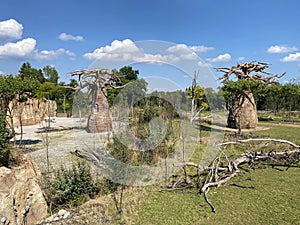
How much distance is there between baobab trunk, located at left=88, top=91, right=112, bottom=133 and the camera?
463 inches

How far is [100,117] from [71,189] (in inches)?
306

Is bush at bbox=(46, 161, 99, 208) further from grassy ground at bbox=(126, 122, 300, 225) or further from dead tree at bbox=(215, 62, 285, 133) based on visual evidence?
dead tree at bbox=(215, 62, 285, 133)

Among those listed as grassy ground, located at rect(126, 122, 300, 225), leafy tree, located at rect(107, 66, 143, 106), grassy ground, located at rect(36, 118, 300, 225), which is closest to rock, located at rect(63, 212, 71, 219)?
grassy ground, located at rect(36, 118, 300, 225)

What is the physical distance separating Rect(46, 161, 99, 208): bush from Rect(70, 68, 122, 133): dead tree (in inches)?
272

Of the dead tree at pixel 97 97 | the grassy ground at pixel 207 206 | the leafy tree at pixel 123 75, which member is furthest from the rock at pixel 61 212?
the dead tree at pixel 97 97

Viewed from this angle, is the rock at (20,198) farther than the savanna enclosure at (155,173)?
No

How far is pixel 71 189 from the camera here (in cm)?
435

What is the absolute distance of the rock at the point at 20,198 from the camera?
327 cm

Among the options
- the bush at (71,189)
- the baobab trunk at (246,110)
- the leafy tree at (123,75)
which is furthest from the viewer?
the baobab trunk at (246,110)

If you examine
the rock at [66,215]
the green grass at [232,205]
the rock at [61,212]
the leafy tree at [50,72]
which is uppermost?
the leafy tree at [50,72]

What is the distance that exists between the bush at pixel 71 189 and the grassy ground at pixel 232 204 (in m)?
0.99

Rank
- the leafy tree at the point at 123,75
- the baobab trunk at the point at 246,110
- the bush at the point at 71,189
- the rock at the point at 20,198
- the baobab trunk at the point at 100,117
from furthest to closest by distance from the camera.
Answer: the baobab trunk at the point at 246,110, the baobab trunk at the point at 100,117, the leafy tree at the point at 123,75, the bush at the point at 71,189, the rock at the point at 20,198

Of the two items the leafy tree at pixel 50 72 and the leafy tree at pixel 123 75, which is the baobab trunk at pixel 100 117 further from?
the leafy tree at pixel 50 72

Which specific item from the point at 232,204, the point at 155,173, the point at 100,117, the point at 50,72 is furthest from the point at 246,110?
the point at 50,72
